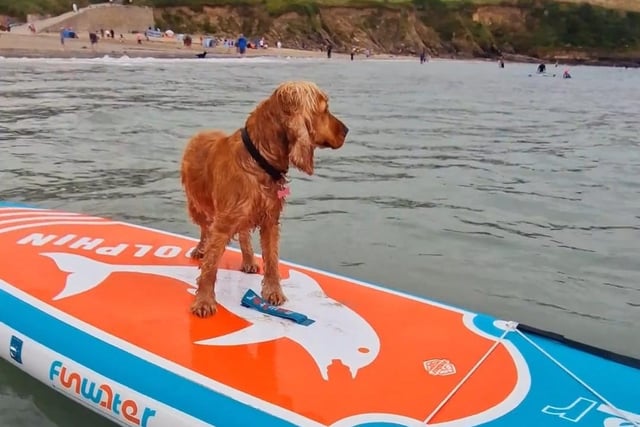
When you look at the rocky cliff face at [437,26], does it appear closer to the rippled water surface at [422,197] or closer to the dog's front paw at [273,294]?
the rippled water surface at [422,197]

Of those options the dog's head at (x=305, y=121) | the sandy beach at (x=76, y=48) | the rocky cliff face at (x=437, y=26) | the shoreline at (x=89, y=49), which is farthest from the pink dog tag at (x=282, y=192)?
the rocky cliff face at (x=437, y=26)

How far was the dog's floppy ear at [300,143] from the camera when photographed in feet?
13.0

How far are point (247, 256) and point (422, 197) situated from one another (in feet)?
17.6

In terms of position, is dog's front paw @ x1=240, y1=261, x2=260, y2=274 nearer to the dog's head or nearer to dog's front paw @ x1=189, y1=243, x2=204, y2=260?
dog's front paw @ x1=189, y1=243, x2=204, y2=260

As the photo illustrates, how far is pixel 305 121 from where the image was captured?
397 centimetres

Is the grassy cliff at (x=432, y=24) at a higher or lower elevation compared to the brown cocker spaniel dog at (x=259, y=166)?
higher

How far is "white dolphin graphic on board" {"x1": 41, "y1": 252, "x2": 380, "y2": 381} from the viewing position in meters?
4.14

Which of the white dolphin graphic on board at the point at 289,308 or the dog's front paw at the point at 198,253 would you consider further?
the dog's front paw at the point at 198,253

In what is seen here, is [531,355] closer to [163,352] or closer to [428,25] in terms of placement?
[163,352]

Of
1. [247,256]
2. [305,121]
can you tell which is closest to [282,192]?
[305,121]

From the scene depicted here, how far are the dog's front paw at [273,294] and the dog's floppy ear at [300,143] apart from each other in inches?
45.4

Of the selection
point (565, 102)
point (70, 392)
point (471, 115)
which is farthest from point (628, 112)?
point (70, 392)

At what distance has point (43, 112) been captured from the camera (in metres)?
18.0

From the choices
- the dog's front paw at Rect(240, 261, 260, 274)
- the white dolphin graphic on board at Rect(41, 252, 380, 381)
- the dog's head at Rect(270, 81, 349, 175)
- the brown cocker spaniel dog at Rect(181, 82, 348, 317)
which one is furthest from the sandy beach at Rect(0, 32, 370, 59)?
the dog's head at Rect(270, 81, 349, 175)
